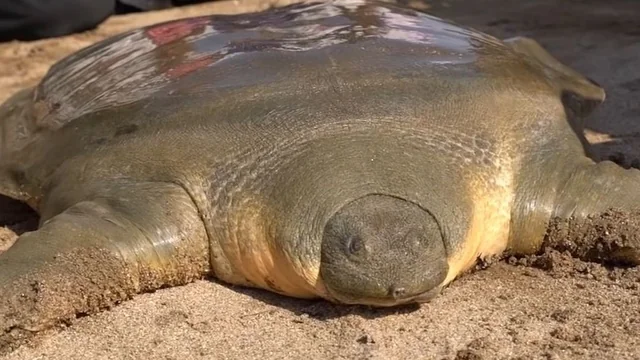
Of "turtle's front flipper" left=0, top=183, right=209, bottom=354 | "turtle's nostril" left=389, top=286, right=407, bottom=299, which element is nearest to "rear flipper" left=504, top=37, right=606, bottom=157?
"turtle's nostril" left=389, top=286, right=407, bottom=299

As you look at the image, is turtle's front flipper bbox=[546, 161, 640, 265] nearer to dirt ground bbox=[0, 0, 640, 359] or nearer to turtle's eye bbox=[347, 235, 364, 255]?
dirt ground bbox=[0, 0, 640, 359]

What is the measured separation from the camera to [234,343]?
212 cm

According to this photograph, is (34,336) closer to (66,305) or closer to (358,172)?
(66,305)

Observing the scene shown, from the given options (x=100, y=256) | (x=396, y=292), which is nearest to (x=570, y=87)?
(x=396, y=292)

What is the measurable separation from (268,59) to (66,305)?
930mm

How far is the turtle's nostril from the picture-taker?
2133 millimetres

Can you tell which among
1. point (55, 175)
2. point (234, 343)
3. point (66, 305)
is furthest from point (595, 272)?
point (55, 175)

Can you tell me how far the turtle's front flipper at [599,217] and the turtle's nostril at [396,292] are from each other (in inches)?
20.0

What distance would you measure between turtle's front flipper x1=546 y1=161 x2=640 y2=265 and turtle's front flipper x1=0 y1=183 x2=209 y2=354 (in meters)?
0.87

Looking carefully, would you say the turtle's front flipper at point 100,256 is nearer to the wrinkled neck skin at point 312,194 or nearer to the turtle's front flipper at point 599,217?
the wrinkled neck skin at point 312,194

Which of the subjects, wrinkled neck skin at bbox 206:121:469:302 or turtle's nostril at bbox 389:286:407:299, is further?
wrinkled neck skin at bbox 206:121:469:302

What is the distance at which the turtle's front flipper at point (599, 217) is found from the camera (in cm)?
239

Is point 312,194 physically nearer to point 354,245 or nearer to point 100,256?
point 354,245

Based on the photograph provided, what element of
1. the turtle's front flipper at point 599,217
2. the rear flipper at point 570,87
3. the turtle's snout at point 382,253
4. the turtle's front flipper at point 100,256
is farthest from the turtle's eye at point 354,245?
the rear flipper at point 570,87
